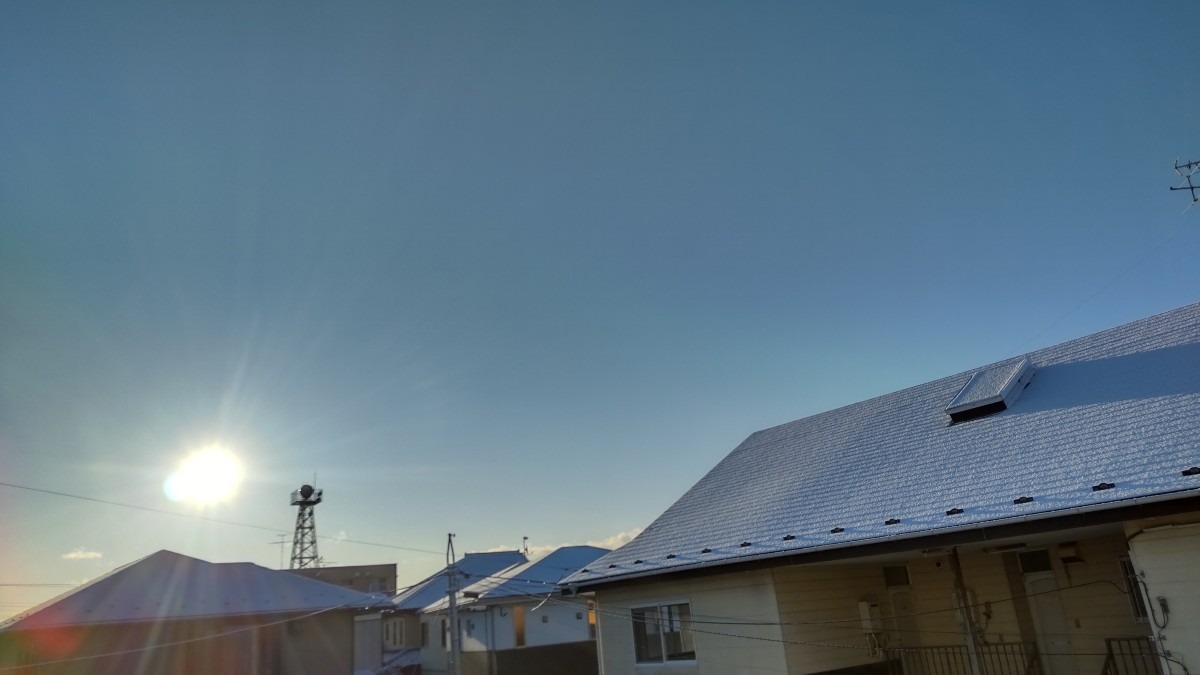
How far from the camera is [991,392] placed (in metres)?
11.3

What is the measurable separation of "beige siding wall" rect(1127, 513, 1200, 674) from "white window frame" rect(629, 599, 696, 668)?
6.52 meters

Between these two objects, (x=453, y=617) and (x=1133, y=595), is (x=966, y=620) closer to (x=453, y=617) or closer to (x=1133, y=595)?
(x=1133, y=595)

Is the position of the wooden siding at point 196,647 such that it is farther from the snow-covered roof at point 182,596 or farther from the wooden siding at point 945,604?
the wooden siding at point 945,604

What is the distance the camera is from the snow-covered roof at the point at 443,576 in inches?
1278

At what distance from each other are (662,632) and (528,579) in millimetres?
13380

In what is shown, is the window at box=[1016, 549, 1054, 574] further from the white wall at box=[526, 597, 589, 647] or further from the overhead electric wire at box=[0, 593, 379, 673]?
the white wall at box=[526, 597, 589, 647]

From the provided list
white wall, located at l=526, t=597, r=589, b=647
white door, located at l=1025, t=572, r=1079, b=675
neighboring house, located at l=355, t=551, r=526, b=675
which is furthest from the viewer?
neighboring house, located at l=355, t=551, r=526, b=675

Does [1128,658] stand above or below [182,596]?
below

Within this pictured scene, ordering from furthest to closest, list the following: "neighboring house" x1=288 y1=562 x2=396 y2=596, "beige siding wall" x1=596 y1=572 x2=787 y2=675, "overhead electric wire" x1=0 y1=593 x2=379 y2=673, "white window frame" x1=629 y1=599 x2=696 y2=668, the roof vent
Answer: "neighboring house" x1=288 y1=562 x2=396 y2=596
"overhead electric wire" x1=0 y1=593 x2=379 y2=673
"white window frame" x1=629 y1=599 x2=696 y2=668
the roof vent
"beige siding wall" x1=596 y1=572 x2=787 y2=675

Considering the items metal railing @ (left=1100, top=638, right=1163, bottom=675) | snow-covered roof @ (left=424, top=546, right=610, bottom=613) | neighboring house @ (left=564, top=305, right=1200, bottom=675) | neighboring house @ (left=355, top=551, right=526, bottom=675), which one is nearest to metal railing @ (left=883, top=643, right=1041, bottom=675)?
neighboring house @ (left=564, top=305, right=1200, bottom=675)

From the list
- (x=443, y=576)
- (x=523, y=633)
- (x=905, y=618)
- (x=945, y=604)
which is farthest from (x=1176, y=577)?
(x=443, y=576)

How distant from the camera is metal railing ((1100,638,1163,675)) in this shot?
8.77 meters

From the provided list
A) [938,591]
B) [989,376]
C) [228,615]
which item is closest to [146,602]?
[228,615]

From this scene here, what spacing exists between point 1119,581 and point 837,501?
3653 mm
